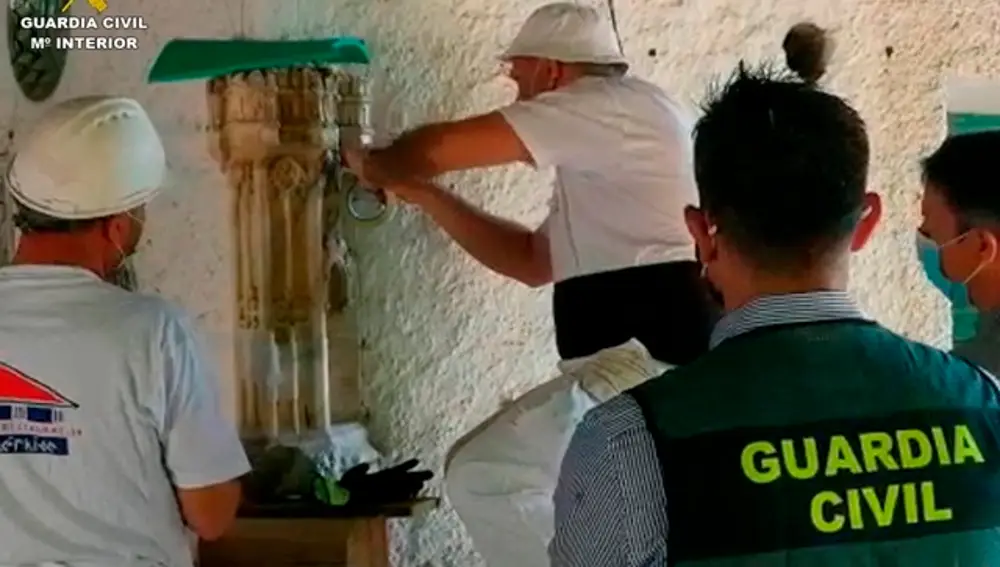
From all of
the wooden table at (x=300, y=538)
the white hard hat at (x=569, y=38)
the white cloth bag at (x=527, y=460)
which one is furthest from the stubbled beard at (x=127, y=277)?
the white hard hat at (x=569, y=38)

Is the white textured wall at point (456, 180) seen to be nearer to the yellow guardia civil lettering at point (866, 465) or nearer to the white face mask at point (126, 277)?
the white face mask at point (126, 277)

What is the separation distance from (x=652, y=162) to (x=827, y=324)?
2.77 feet

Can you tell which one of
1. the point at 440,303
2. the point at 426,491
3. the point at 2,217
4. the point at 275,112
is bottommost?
the point at 426,491

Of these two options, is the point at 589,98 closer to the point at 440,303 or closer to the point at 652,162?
the point at 652,162

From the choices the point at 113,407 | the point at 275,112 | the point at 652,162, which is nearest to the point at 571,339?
the point at 652,162

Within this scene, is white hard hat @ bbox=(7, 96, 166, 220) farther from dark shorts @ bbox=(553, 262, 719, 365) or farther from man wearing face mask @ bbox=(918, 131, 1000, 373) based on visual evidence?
man wearing face mask @ bbox=(918, 131, 1000, 373)

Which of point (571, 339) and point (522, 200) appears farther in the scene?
point (522, 200)

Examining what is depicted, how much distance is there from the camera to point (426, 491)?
2.23 m

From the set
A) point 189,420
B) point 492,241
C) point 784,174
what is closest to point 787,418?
point 784,174

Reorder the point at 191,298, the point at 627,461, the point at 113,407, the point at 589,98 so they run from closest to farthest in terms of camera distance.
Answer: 1. the point at 627,461
2. the point at 113,407
3. the point at 589,98
4. the point at 191,298

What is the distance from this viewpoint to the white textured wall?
222cm

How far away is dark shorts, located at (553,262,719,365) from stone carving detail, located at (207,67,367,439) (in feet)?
1.55

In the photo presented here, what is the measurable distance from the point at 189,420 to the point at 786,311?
2.42 feet

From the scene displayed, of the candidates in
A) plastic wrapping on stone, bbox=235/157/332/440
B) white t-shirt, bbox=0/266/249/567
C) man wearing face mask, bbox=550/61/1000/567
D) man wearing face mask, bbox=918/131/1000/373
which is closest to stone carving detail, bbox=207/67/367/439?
plastic wrapping on stone, bbox=235/157/332/440
